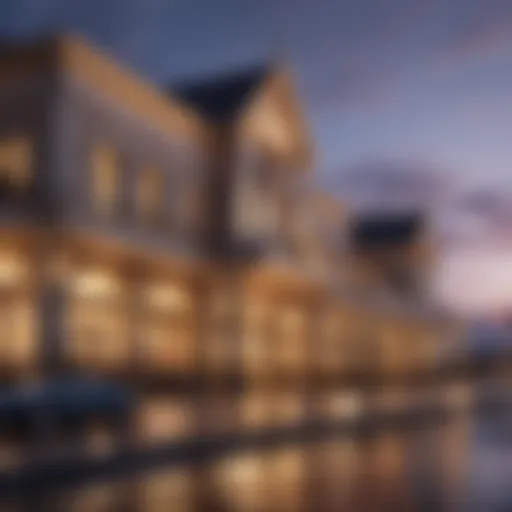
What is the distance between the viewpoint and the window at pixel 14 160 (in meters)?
26.6

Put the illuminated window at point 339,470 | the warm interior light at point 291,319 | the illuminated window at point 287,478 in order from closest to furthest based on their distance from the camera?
1. the illuminated window at point 287,478
2. the illuminated window at point 339,470
3. the warm interior light at point 291,319

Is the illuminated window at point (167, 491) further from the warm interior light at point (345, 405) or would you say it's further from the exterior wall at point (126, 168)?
the exterior wall at point (126, 168)

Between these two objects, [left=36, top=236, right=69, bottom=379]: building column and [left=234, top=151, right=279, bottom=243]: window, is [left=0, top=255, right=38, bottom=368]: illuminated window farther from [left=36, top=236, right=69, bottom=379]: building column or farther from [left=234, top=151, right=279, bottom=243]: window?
[left=234, top=151, right=279, bottom=243]: window

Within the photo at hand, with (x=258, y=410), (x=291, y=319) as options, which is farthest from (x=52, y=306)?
(x=291, y=319)

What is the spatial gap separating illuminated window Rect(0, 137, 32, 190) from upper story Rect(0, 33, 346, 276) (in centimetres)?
3

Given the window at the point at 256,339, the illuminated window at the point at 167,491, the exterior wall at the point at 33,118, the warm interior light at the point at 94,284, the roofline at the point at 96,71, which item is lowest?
the illuminated window at the point at 167,491

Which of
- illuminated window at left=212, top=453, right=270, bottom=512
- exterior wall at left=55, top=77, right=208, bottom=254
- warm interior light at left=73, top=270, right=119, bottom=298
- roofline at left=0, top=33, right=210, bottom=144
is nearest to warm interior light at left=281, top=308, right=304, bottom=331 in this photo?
exterior wall at left=55, top=77, right=208, bottom=254

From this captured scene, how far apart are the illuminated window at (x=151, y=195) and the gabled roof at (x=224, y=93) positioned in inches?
146

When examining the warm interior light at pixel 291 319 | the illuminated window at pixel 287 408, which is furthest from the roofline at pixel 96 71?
the warm interior light at pixel 291 319

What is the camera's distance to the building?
1752cm

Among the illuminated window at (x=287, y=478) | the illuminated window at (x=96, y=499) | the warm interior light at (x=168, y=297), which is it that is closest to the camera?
the illuminated window at (x=96, y=499)

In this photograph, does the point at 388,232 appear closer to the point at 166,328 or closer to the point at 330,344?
the point at 330,344

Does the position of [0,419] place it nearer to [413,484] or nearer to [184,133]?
[413,484]

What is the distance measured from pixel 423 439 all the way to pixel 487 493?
25.9 feet
